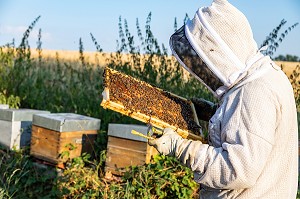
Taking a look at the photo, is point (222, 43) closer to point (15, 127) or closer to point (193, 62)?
point (193, 62)

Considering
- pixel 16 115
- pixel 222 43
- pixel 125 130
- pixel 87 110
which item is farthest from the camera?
pixel 87 110

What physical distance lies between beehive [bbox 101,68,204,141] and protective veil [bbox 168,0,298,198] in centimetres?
36

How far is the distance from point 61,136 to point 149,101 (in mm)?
2374

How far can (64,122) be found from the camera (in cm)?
497

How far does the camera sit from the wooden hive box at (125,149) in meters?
4.63

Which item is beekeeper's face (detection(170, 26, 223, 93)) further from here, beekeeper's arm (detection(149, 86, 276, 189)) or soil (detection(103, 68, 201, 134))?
soil (detection(103, 68, 201, 134))

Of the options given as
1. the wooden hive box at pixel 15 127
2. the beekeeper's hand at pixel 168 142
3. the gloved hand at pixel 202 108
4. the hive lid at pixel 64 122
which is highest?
the gloved hand at pixel 202 108


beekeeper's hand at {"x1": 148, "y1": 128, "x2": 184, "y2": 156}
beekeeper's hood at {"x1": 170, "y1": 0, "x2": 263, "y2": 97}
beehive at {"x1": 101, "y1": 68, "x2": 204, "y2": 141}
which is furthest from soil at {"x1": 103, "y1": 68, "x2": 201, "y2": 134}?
beekeeper's hood at {"x1": 170, "y1": 0, "x2": 263, "y2": 97}

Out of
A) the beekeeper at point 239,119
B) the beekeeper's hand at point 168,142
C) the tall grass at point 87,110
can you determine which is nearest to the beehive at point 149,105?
the beekeeper's hand at point 168,142

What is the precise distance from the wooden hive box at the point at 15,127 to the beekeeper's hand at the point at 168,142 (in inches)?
143

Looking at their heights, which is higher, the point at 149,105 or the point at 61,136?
the point at 149,105

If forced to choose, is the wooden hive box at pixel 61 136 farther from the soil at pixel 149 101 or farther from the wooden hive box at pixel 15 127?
the soil at pixel 149 101

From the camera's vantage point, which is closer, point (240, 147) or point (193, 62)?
point (240, 147)

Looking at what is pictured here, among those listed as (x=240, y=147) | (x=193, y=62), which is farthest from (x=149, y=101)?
(x=240, y=147)
